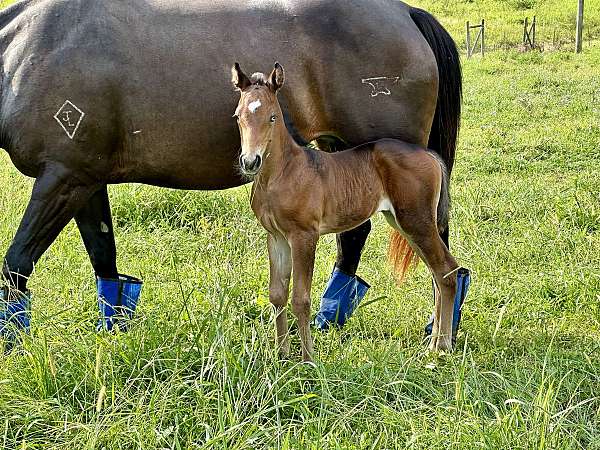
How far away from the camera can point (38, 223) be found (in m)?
3.70

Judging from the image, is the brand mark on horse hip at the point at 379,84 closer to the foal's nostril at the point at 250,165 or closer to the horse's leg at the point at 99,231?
the foal's nostril at the point at 250,165

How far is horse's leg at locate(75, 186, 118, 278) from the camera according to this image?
166 inches

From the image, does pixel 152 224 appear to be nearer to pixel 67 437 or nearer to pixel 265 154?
pixel 265 154

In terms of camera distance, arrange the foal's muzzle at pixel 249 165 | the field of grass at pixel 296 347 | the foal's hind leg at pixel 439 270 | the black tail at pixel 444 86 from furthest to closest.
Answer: the black tail at pixel 444 86 → the foal's hind leg at pixel 439 270 → the foal's muzzle at pixel 249 165 → the field of grass at pixel 296 347

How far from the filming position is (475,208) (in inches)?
245

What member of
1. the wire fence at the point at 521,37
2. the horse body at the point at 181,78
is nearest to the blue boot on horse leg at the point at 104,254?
the horse body at the point at 181,78

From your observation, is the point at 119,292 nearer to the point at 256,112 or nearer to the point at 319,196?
the point at 319,196

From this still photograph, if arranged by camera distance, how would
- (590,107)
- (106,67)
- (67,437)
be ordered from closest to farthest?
(67,437) < (106,67) < (590,107)

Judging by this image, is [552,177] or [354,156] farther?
[552,177]

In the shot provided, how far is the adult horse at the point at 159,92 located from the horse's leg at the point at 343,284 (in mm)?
445

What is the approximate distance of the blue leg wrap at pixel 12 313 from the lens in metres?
3.45

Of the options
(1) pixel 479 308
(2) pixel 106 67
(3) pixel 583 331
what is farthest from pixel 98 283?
(3) pixel 583 331

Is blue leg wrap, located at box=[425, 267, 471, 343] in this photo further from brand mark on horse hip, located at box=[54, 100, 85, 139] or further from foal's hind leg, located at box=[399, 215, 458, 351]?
brand mark on horse hip, located at box=[54, 100, 85, 139]

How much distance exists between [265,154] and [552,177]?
4683 millimetres
